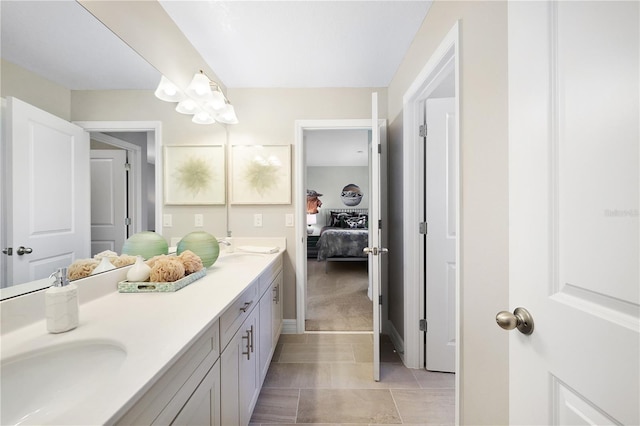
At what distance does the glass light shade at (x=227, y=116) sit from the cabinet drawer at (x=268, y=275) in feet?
4.46

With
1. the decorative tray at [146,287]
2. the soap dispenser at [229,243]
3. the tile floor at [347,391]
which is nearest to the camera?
the decorative tray at [146,287]

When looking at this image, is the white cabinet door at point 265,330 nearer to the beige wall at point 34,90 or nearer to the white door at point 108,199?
the white door at point 108,199

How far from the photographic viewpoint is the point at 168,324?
A: 2.72 ft

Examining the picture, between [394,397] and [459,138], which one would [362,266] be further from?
[459,138]

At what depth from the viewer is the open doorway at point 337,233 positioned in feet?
9.78

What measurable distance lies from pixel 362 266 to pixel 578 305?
4.93 meters

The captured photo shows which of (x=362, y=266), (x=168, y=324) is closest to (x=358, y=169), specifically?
(x=362, y=266)

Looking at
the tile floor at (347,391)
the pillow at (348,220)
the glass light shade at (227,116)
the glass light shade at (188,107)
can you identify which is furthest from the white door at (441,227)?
the pillow at (348,220)

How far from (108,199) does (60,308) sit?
547mm

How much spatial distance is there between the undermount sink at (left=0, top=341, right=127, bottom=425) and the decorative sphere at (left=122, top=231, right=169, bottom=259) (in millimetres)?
661

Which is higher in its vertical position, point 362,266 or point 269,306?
point 269,306

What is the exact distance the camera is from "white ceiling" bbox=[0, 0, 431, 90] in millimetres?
906

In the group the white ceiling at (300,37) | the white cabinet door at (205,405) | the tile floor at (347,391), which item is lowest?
the tile floor at (347,391)

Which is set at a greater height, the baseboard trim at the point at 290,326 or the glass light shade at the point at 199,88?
the glass light shade at the point at 199,88
